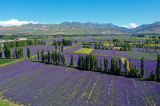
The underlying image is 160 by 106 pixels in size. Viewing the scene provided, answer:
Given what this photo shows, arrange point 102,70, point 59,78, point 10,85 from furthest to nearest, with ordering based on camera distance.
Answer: point 102,70 < point 59,78 < point 10,85

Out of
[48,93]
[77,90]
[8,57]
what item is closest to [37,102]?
[48,93]

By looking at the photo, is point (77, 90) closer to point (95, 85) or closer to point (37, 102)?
point (95, 85)

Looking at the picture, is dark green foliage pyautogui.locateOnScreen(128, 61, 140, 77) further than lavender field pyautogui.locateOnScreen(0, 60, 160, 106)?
Yes

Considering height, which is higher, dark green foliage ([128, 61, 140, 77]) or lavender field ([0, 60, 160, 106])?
dark green foliage ([128, 61, 140, 77])

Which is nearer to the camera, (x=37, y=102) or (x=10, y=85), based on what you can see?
(x=37, y=102)

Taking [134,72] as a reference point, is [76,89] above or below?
below

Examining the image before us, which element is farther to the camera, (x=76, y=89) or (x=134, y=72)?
(x=134, y=72)

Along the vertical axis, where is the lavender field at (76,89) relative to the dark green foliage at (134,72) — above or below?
below

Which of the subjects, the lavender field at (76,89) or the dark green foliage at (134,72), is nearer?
the lavender field at (76,89)
